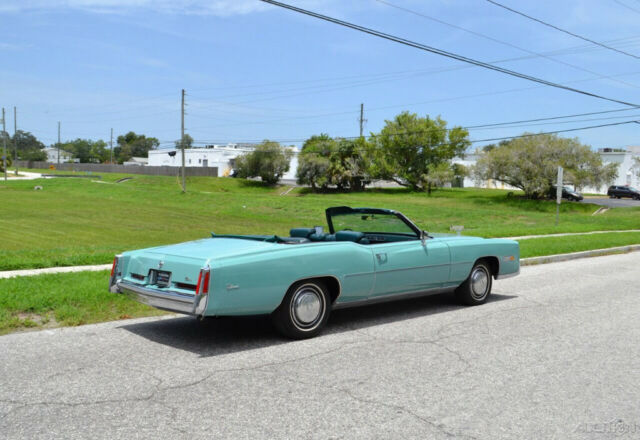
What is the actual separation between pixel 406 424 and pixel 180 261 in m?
2.84

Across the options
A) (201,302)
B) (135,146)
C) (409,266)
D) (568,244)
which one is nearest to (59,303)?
(201,302)

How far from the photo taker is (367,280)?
6.96 m

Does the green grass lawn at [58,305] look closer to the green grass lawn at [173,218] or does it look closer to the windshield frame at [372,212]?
the windshield frame at [372,212]

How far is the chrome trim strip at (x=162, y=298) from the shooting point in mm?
5789

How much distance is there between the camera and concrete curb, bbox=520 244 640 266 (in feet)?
46.5

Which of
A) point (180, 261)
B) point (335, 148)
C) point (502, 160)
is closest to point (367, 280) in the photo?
point (180, 261)

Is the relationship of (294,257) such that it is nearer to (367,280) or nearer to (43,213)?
(367,280)

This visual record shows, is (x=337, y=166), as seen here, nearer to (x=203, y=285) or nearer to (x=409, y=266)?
(x=409, y=266)

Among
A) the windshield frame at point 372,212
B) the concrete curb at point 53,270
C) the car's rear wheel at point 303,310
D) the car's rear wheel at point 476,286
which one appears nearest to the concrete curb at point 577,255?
the car's rear wheel at point 476,286

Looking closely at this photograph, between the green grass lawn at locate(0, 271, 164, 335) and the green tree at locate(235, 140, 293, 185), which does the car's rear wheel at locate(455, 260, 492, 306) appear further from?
the green tree at locate(235, 140, 293, 185)

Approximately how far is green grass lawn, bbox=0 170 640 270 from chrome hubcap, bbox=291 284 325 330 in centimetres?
665

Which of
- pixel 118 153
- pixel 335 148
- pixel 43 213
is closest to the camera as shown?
pixel 43 213

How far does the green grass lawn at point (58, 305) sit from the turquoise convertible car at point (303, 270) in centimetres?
81

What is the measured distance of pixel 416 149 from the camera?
7312 cm
